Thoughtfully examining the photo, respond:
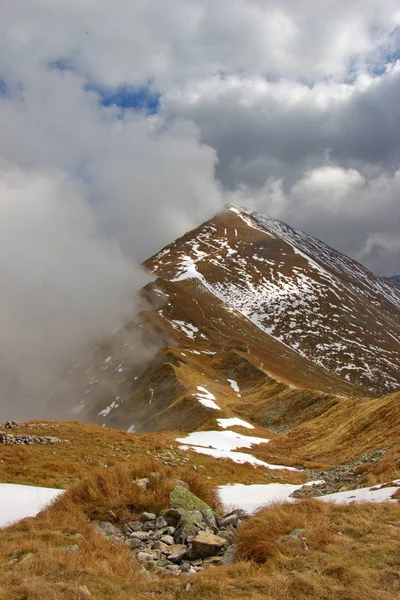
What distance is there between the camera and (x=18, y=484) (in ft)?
45.9

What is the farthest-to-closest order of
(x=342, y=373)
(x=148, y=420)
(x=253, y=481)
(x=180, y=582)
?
(x=342, y=373)
(x=148, y=420)
(x=253, y=481)
(x=180, y=582)

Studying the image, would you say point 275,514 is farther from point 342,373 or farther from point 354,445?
point 342,373

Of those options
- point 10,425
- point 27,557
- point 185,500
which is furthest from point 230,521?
point 10,425

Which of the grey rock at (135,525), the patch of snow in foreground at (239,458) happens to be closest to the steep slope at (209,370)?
the patch of snow in foreground at (239,458)

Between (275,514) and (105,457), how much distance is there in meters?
13.3

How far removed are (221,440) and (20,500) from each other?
2816 centimetres

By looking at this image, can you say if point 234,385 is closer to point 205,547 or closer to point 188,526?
point 188,526

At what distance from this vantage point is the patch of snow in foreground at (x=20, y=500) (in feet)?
33.7

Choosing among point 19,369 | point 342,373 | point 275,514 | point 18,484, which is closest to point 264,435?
point 18,484

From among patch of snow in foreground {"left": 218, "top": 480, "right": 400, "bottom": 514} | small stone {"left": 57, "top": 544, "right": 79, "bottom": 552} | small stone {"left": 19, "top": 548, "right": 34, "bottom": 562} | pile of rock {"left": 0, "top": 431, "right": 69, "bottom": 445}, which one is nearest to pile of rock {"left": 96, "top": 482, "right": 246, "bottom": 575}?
small stone {"left": 57, "top": 544, "right": 79, "bottom": 552}

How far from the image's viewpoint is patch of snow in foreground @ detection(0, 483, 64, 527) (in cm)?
1028

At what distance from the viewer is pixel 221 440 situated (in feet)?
124

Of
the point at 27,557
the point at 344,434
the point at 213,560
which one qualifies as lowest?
the point at 344,434

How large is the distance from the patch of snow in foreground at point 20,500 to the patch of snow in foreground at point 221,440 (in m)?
22.2
